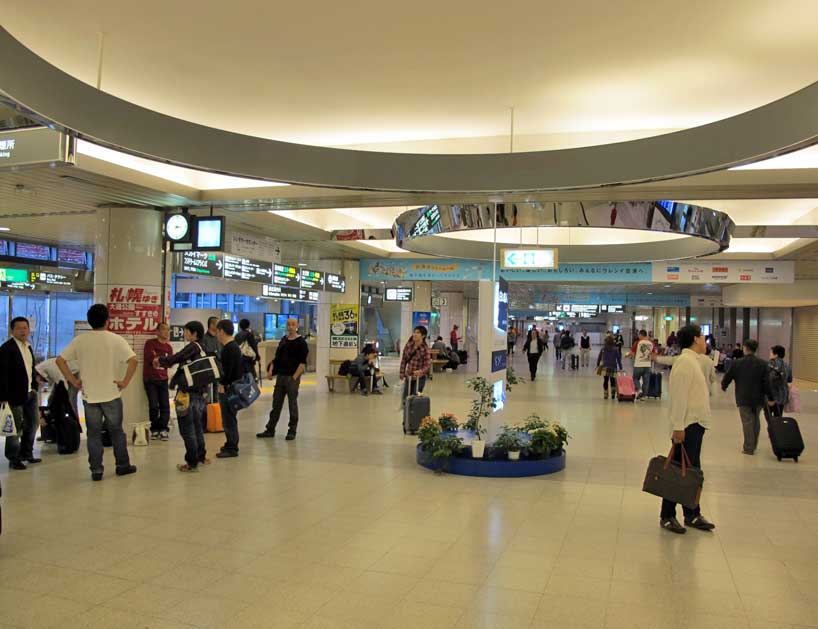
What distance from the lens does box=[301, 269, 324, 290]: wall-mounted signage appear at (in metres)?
16.2

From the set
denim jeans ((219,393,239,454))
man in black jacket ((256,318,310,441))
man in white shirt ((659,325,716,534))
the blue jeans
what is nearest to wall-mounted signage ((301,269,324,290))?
man in black jacket ((256,318,310,441))

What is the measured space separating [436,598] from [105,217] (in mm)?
8288

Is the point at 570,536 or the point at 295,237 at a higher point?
the point at 295,237

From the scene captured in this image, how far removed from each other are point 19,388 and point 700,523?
621 centimetres

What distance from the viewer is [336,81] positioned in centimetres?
666

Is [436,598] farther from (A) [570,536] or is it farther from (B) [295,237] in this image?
→ (B) [295,237]

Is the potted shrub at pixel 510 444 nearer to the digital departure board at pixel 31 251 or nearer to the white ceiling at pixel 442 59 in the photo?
the white ceiling at pixel 442 59

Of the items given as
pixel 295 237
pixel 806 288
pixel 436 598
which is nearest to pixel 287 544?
pixel 436 598

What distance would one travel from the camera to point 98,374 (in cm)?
678

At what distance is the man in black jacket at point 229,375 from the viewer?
316 inches

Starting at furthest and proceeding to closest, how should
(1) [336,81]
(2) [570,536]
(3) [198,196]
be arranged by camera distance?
(3) [198,196], (1) [336,81], (2) [570,536]

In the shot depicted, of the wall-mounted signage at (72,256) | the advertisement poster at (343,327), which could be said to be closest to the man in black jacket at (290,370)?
the advertisement poster at (343,327)

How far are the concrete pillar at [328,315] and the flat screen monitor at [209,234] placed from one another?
8.30 meters

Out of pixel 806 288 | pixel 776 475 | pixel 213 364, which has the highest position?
pixel 806 288
